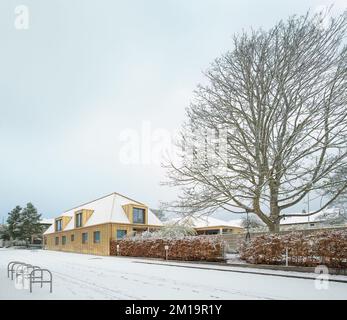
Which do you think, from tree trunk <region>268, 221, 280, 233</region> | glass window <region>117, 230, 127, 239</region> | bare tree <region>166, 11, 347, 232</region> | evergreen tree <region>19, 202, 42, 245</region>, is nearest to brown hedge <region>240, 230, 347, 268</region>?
tree trunk <region>268, 221, 280, 233</region>

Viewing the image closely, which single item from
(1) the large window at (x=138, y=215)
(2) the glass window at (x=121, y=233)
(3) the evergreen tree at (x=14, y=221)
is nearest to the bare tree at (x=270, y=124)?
(2) the glass window at (x=121, y=233)

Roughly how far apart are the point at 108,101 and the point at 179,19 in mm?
5962

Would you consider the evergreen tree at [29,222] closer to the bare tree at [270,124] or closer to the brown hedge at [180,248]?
the brown hedge at [180,248]

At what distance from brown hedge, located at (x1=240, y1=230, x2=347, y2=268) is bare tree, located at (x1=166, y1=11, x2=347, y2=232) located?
1.79 m

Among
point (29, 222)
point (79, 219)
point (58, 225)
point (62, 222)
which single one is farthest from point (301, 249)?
point (29, 222)

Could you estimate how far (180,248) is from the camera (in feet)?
76.3

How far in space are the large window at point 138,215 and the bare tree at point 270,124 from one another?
1751 centimetres

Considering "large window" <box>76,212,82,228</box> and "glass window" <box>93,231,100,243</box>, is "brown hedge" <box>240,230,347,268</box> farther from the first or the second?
"large window" <box>76,212,82,228</box>

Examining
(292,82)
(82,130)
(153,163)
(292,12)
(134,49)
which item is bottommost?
(153,163)

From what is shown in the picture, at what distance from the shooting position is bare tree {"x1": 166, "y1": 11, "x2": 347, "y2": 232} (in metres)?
16.6
